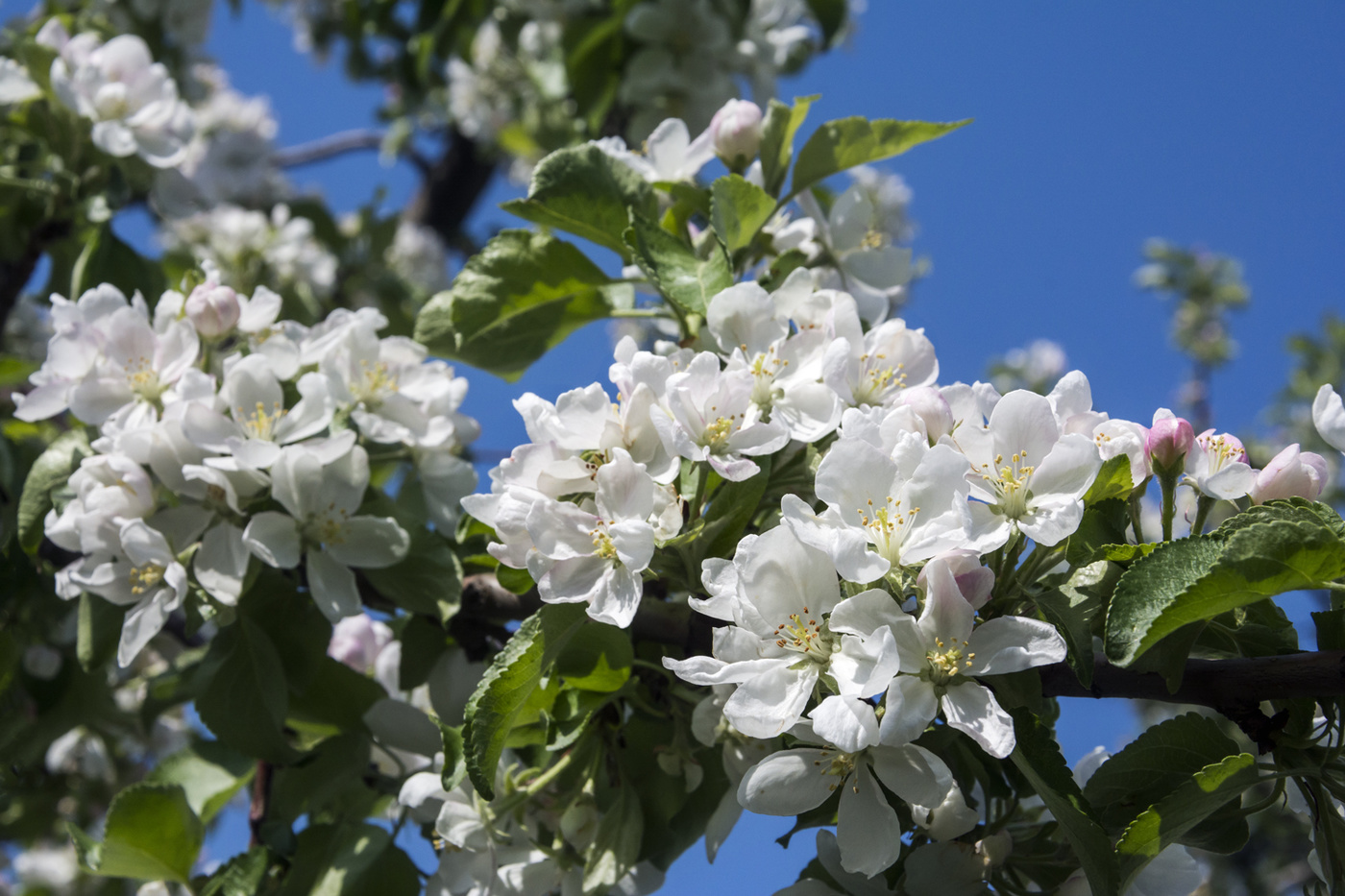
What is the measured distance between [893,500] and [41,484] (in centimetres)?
125

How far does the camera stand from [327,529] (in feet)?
4.61

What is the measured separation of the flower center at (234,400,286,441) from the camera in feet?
4.63

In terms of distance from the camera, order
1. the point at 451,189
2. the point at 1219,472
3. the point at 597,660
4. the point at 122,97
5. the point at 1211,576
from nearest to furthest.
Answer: the point at 1211,576 < the point at 1219,472 < the point at 597,660 < the point at 122,97 < the point at 451,189

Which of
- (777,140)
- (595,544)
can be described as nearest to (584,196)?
(777,140)

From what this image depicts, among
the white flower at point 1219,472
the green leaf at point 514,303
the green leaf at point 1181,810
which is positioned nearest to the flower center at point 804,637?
the green leaf at point 1181,810

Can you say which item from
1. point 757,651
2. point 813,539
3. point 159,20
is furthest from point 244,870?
point 159,20

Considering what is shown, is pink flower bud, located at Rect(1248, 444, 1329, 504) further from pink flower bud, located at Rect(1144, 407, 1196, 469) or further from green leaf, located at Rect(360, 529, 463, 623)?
green leaf, located at Rect(360, 529, 463, 623)

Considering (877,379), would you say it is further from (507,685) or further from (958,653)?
(507,685)

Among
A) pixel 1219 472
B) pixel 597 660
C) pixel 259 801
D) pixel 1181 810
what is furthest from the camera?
pixel 259 801

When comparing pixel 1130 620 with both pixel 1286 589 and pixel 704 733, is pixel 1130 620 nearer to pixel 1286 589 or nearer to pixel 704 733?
pixel 1286 589

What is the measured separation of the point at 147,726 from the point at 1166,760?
5.84 ft

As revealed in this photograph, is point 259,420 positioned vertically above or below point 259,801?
above

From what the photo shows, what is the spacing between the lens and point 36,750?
6.34 ft

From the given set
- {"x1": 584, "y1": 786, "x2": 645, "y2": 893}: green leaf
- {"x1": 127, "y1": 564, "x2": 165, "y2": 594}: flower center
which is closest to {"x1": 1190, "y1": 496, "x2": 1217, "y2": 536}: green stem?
{"x1": 584, "y1": 786, "x2": 645, "y2": 893}: green leaf
